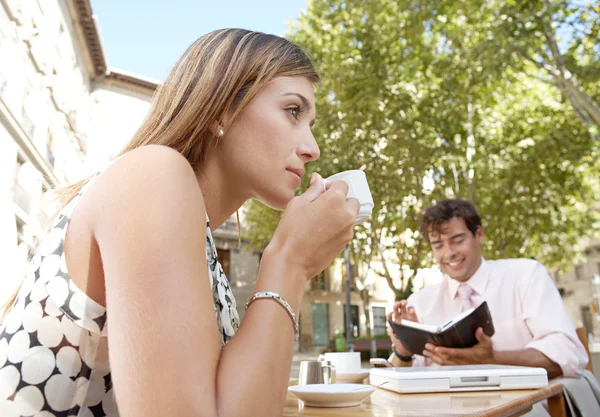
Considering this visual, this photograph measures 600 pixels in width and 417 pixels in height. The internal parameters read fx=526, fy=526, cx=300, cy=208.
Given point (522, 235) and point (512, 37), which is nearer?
point (512, 37)

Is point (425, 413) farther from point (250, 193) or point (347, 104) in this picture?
point (347, 104)

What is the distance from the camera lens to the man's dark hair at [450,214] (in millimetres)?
3555

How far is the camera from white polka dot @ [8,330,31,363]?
0.95 metres

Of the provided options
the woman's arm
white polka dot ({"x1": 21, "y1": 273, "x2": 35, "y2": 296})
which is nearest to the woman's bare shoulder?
the woman's arm

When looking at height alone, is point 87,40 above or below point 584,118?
above

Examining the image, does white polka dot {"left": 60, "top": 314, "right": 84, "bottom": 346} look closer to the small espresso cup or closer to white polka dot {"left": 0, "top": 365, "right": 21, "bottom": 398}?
white polka dot {"left": 0, "top": 365, "right": 21, "bottom": 398}

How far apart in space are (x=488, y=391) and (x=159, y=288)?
4.51 ft

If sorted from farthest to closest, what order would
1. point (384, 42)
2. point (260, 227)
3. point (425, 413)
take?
point (260, 227)
point (384, 42)
point (425, 413)

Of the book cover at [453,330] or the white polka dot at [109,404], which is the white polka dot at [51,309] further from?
the book cover at [453,330]

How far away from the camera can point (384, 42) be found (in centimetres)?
1226

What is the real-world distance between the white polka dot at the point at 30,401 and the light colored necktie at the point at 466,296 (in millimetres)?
2819


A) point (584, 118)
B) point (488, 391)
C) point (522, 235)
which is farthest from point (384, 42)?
point (488, 391)

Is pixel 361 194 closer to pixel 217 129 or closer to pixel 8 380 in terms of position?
pixel 217 129

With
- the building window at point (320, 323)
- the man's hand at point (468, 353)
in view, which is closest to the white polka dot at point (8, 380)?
the man's hand at point (468, 353)
